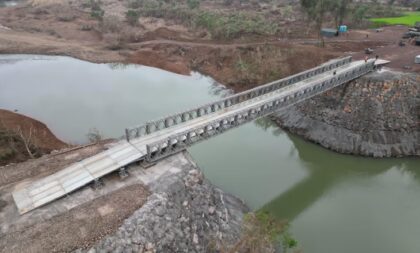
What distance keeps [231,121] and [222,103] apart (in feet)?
12.8

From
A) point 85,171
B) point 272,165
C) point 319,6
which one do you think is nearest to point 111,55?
point 319,6

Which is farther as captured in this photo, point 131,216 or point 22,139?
point 22,139

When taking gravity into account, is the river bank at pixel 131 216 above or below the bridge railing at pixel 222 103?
below

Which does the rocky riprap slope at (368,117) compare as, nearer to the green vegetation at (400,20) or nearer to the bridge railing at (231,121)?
the bridge railing at (231,121)

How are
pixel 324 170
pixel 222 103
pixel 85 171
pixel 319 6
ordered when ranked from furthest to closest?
pixel 319 6, pixel 324 170, pixel 222 103, pixel 85 171

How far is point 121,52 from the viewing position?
197 ft

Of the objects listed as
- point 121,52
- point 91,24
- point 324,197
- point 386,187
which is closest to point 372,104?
point 386,187

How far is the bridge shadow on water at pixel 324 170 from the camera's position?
26.4m

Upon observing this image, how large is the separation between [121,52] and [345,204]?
45.8 meters

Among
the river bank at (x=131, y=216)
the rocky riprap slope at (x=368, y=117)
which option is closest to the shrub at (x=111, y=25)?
the rocky riprap slope at (x=368, y=117)

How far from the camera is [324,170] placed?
30.6 meters

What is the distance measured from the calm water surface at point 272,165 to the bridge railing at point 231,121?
4983mm

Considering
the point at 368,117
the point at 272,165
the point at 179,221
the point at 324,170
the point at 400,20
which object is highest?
the point at 400,20

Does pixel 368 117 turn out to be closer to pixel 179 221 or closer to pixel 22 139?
pixel 179 221
